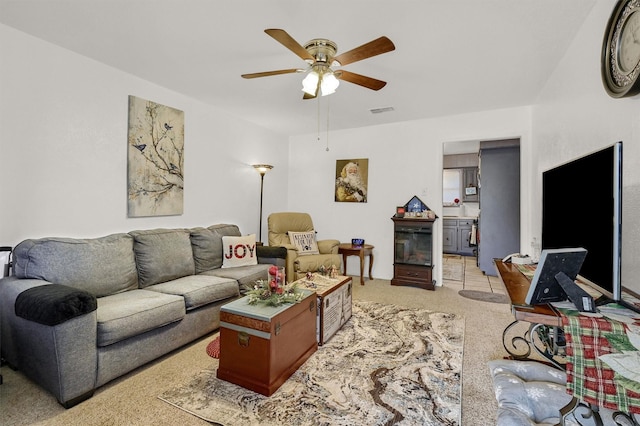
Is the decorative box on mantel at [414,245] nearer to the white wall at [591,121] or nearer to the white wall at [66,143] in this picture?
the white wall at [591,121]

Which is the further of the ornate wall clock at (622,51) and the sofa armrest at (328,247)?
the sofa armrest at (328,247)

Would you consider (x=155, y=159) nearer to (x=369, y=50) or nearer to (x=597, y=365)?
(x=369, y=50)

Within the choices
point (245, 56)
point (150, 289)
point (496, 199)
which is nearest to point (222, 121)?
point (245, 56)

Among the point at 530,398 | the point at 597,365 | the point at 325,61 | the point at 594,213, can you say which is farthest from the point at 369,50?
the point at 530,398

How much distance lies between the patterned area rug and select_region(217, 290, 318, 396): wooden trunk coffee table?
0.06 meters

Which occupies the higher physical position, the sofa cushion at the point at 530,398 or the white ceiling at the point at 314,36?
the white ceiling at the point at 314,36

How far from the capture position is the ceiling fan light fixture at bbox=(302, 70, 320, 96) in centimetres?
228

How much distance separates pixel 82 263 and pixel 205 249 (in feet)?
3.98

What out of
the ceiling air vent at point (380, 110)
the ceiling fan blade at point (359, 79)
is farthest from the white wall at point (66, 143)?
the ceiling air vent at point (380, 110)

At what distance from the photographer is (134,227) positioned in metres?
3.16

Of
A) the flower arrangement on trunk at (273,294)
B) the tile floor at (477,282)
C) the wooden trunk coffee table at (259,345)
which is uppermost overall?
the flower arrangement on trunk at (273,294)

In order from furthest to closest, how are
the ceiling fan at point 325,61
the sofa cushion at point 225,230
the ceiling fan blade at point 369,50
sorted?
the sofa cushion at point 225,230, the ceiling fan at point 325,61, the ceiling fan blade at point 369,50

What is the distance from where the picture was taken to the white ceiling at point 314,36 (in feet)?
6.66

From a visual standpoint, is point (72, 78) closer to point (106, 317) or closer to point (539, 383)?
point (106, 317)
